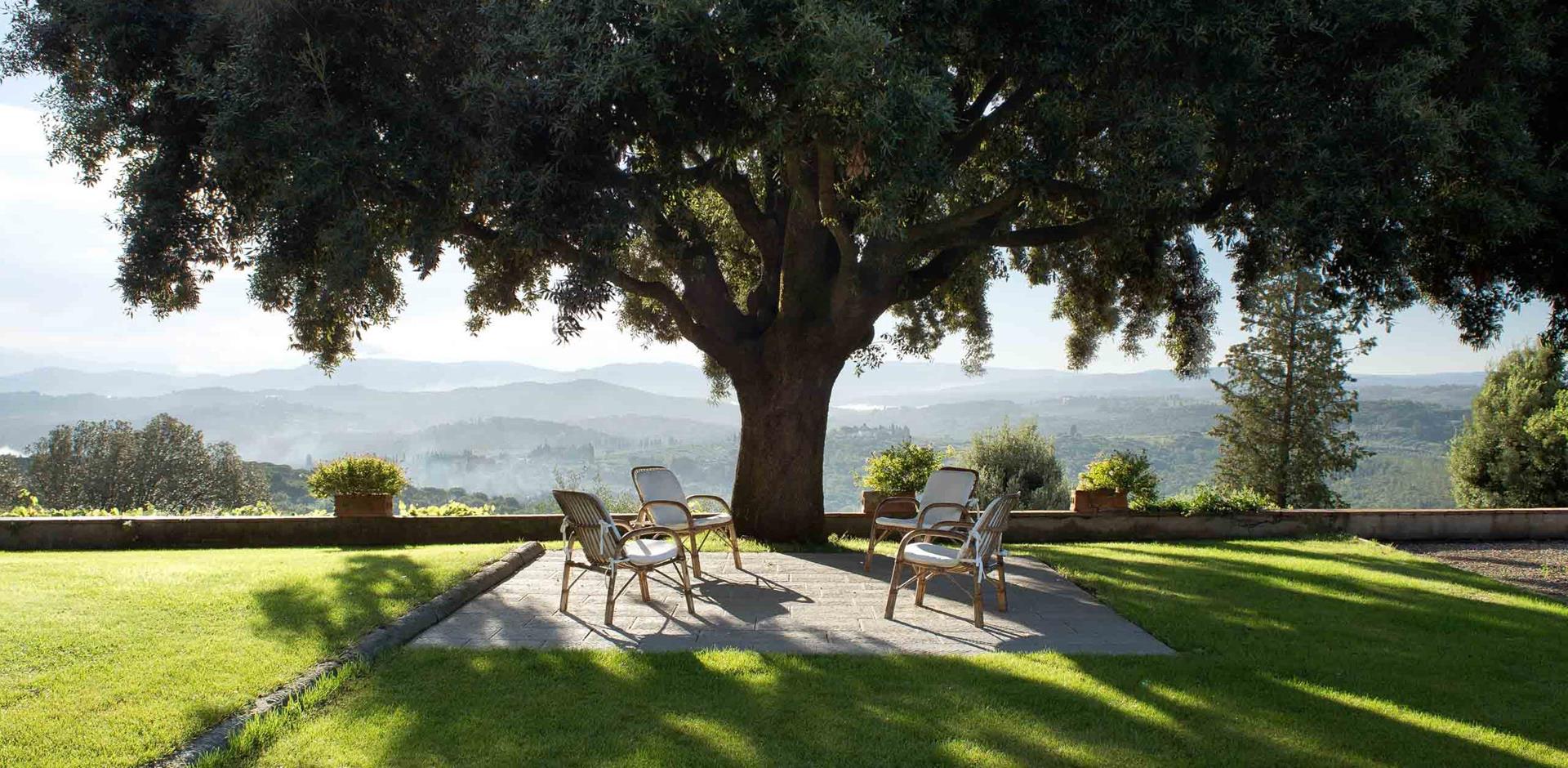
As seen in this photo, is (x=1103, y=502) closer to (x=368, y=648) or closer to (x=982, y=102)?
(x=982, y=102)

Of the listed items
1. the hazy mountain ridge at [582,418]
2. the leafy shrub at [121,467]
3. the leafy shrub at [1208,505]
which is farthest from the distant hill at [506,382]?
the leafy shrub at [1208,505]

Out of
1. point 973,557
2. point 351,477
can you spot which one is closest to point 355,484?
point 351,477

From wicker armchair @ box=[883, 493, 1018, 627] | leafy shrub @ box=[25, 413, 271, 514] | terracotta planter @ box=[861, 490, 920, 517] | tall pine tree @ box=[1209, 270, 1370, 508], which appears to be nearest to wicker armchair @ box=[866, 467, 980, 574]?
wicker armchair @ box=[883, 493, 1018, 627]

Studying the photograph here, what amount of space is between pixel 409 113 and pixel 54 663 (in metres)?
4.72

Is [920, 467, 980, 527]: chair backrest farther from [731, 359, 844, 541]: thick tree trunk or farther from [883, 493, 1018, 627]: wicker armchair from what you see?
[883, 493, 1018, 627]: wicker armchair

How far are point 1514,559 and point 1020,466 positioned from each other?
24.2 feet

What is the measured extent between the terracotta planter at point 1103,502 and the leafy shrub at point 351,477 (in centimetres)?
875

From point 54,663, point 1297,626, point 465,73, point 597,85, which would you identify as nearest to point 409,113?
point 465,73

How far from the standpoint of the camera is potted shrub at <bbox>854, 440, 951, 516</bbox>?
39.5 ft

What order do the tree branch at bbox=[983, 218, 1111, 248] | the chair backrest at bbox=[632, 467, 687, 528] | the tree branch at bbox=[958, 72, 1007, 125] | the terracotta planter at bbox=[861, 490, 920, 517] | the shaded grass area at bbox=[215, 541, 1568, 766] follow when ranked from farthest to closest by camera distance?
the terracotta planter at bbox=[861, 490, 920, 517]
the tree branch at bbox=[983, 218, 1111, 248]
the tree branch at bbox=[958, 72, 1007, 125]
the chair backrest at bbox=[632, 467, 687, 528]
the shaded grass area at bbox=[215, 541, 1568, 766]

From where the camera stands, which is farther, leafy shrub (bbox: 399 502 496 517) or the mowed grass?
leafy shrub (bbox: 399 502 496 517)

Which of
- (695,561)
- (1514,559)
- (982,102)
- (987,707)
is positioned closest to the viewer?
(987,707)

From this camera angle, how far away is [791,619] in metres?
6.38

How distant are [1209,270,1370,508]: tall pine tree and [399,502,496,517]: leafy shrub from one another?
51.1 ft
